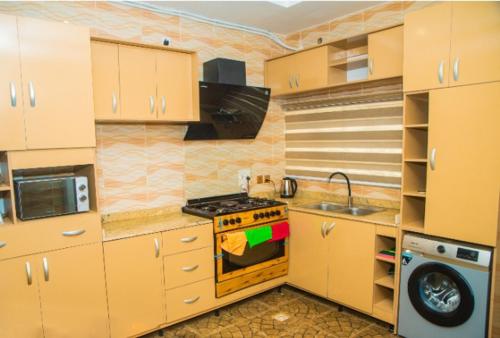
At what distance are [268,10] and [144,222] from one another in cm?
219

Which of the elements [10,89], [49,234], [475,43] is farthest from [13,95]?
[475,43]

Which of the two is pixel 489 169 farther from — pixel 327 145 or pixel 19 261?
pixel 19 261

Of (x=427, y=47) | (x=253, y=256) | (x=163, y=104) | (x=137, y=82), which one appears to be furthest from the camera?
(x=253, y=256)

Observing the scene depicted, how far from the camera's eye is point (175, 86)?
3.01 m

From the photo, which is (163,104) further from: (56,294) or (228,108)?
(56,294)

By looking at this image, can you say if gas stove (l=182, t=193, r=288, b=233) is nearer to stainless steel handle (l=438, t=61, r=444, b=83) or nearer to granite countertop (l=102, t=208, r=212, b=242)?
granite countertop (l=102, t=208, r=212, b=242)

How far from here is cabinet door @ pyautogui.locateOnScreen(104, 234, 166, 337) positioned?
2.55m

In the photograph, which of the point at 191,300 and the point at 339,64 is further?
the point at 339,64

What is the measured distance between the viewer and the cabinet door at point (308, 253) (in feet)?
10.6

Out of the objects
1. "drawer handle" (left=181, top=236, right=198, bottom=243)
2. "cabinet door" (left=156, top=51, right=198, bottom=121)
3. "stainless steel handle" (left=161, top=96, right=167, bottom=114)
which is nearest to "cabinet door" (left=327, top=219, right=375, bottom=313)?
"drawer handle" (left=181, top=236, right=198, bottom=243)

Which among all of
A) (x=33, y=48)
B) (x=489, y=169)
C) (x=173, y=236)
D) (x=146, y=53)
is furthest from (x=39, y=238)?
(x=489, y=169)

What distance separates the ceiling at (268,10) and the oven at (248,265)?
196 cm

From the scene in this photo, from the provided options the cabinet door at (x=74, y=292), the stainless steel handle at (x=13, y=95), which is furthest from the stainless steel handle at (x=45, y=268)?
the stainless steel handle at (x=13, y=95)

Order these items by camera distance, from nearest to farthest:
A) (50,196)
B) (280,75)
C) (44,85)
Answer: (44,85) < (50,196) < (280,75)
